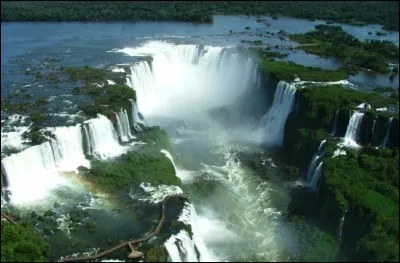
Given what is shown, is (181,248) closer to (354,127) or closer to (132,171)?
(132,171)

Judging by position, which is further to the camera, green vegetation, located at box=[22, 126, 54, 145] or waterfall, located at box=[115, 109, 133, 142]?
waterfall, located at box=[115, 109, 133, 142]

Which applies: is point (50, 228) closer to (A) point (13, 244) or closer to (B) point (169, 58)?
(A) point (13, 244)

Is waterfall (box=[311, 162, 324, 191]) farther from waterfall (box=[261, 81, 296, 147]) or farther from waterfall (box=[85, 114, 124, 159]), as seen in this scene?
waterfall (box=[85, 114, 124, 159])

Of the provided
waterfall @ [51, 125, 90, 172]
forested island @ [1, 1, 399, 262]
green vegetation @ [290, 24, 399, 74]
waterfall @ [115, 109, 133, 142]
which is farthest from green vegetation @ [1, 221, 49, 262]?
green vegetation @ [290, 24, 399, 74]

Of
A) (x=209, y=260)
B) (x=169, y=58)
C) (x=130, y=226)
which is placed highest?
(x=169, y=58)

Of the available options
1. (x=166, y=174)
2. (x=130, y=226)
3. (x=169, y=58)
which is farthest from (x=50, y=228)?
(x=169, y=58)
